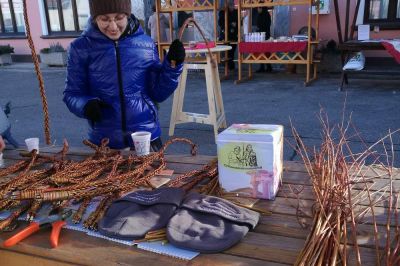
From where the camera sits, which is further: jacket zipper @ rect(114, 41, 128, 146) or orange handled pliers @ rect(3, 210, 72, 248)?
jacket zipper @ rect(114, 41, 128, 146)

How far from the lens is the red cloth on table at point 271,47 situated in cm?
704

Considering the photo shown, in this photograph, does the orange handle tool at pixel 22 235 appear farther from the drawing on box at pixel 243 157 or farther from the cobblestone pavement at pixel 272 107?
the cobblestone pavement at pixel 272 107

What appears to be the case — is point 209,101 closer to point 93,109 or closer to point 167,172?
point 93,109

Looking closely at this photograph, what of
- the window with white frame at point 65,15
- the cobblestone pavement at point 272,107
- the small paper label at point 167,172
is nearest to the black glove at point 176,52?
the small paper label at point 167,172

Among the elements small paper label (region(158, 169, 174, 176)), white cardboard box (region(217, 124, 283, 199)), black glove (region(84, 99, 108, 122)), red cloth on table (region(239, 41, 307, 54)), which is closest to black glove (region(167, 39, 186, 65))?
black glove (region(84, 99, 108, 122))

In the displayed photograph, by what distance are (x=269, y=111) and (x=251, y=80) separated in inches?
109


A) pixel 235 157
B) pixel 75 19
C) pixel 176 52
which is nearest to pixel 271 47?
pixel 176 52

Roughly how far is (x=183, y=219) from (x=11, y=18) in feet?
47.5

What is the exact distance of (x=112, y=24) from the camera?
196cm

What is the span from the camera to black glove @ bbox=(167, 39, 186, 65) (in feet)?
6.62

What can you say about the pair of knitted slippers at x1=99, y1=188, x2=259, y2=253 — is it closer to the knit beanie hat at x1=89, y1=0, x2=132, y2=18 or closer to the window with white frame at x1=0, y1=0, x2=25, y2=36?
the knit beanie hat at x1=89, y1=0, x2=132, y2=18

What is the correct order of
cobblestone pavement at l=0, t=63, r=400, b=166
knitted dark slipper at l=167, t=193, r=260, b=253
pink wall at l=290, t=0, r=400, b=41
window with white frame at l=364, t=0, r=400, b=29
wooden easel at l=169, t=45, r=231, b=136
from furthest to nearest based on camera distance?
1. pink wall at l=290, t=0, r=400, b=41
2. window with white frame at l=364, t=0, r=400, b=29
3. cobblestone pavement at l=0, t=63, r=400, b=166
4. wooden easel at l=169, t=45, r=231, b=136
5. knitted dark slipper at l=167, t=193, r=260, b=253

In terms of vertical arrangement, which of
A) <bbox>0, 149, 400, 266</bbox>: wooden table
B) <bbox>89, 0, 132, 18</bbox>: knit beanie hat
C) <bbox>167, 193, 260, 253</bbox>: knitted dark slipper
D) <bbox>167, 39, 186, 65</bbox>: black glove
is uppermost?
<bbox>89, 0, 132, 18</bbox>: knit beanie hat

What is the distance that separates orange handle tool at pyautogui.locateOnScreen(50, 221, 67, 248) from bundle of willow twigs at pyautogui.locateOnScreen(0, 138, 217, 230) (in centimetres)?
5
